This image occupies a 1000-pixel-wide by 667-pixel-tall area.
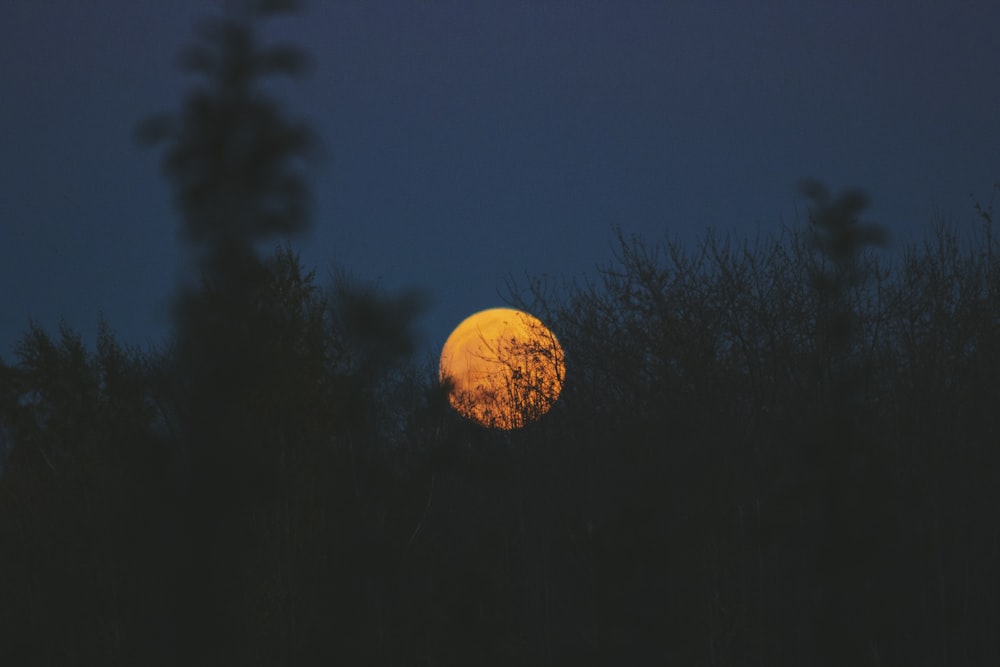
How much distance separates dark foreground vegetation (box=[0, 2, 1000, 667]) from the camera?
12852 mm

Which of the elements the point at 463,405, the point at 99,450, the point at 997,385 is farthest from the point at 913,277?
the point at 99,450

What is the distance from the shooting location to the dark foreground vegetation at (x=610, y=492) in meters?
12.9

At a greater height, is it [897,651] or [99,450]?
[99,450]

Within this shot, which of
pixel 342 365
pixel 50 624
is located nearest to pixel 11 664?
pixel 50 624

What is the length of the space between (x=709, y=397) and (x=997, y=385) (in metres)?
4.86

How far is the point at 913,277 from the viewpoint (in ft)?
66.1

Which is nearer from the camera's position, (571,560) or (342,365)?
(571,560)

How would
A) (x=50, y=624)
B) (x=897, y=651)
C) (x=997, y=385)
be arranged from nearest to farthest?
(x=897, y=651), (x=997, y=385), (x=50, y=624)

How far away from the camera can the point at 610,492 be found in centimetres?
1834

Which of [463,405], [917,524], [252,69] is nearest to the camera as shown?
[252,69]

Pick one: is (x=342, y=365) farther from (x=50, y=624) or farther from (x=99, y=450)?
(x=50, y=624)

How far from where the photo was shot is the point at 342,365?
20266 millimetres

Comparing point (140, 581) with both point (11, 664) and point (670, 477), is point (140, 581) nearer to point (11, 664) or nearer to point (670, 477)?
point (11, 664)

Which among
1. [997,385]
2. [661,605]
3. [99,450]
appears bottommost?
[661,605]
